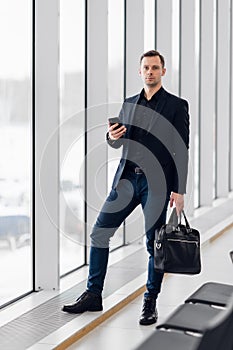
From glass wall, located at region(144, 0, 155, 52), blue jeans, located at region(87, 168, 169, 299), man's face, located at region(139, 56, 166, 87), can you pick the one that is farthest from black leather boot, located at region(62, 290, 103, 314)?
glass wall, located at region(144, 0, 155, 52)

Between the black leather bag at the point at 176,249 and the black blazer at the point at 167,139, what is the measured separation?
9.4 inches

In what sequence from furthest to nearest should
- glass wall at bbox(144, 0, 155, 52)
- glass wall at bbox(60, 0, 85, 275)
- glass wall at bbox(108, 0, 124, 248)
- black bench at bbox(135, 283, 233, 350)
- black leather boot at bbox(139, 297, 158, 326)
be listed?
1. glass wall at bbox(144, 0, 155, 52)
2. glass wall at bbox(108, 0, 124, 248)
3. glass wall at bbox(60, 0, 85, 275)
4. black leather boot at bbox(139, 297, 158, 326)
5. black bench at bbox(135, 283, 233, 350)

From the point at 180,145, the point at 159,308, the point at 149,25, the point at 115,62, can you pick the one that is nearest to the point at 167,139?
the point at 180,145

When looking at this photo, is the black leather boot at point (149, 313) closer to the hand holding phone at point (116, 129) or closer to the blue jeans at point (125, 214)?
the blue jeans at point (125, 214)

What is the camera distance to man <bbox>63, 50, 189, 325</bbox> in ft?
16.4

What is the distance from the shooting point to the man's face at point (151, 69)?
5.01m

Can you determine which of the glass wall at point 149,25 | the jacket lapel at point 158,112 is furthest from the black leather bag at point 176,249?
the glass wall at point 149,25

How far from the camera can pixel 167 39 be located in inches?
344

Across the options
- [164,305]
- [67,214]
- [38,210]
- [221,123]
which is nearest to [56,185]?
[38,210]

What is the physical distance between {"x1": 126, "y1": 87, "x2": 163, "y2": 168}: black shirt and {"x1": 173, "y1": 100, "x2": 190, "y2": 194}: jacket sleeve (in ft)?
0.50

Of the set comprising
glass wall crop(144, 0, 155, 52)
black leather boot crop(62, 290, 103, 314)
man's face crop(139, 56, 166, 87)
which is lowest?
black leather boot crop(62, 290, 103, 314)

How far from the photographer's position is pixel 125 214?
16.9 ft

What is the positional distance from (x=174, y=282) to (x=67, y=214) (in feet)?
3.31

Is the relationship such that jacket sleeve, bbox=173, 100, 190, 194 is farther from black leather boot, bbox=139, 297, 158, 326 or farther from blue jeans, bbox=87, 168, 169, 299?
black leather boot, bbox=139, 297, 158, 326
